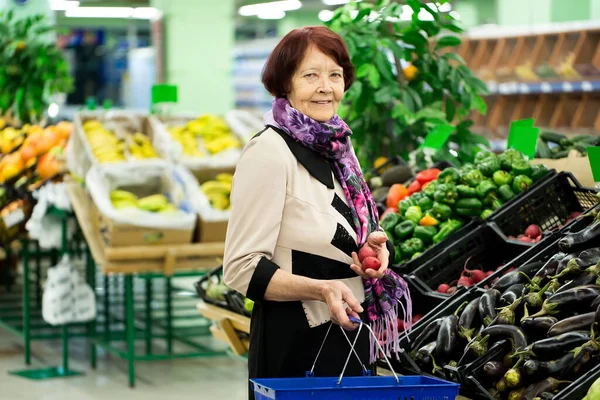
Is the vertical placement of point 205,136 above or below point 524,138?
below

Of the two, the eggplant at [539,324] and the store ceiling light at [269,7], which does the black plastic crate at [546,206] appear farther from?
the store ceiling light at [269,7]

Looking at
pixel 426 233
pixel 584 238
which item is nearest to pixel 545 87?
pixel 426 233

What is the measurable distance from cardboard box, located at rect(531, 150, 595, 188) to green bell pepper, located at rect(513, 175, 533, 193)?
0.27 m

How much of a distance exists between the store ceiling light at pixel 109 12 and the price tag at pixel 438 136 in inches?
610

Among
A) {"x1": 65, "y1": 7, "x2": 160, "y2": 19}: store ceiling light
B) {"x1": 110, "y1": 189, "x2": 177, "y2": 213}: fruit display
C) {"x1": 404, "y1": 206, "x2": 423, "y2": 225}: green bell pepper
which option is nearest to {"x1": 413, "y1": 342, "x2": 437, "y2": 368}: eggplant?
{"x1": 404, "y1": 206, "x2": 423, "y2": 225}: green bell pepper

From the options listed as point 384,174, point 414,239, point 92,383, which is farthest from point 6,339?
point 414,239

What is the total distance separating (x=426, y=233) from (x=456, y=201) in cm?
20

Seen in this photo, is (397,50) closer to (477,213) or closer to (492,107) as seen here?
(477,213)

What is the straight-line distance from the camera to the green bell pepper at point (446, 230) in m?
3.23

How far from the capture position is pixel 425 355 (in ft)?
8.00

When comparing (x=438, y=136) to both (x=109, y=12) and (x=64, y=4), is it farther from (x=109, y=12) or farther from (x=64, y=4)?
(x=109, y=12)

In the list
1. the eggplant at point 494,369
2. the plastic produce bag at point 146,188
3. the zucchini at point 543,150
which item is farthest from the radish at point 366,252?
the plastic produce bag at point 146,188

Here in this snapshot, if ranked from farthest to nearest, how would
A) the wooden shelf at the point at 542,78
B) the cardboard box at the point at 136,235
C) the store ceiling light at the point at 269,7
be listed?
1. the store ceiling light at the point at 269,7
2. the wooden shelf at the point at 542,78
3. the cardboard box at the point at 136,235

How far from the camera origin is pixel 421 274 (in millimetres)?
3006
